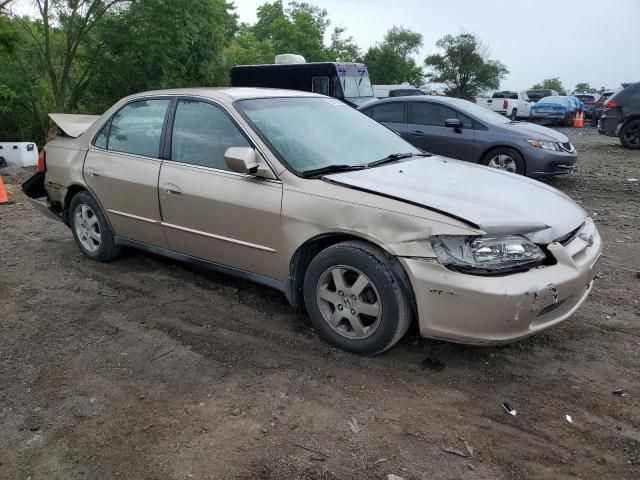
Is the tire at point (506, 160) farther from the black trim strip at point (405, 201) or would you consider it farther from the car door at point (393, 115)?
the black trim strip at point (405, 201)

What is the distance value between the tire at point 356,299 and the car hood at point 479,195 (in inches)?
15.8

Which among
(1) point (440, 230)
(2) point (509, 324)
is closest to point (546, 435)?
(2) point (509, 324)

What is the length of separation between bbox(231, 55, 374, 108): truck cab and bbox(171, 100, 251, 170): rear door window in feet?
32.4

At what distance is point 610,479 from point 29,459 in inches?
102

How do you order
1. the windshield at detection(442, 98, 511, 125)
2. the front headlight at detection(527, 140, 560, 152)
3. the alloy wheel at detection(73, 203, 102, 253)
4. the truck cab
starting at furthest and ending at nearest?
the truck cab → the windshield at detection(442, 98, 511, 125) → the front headlight at detection(527, 140, 560, 152) → the alloy wheel at detection(73, 203, 102, 253)

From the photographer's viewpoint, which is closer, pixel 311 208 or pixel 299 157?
pixel 311 208

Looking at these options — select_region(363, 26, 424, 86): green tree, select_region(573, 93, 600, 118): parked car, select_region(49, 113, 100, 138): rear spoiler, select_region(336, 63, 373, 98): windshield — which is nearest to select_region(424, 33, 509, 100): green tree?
select_region(363, 26, 424, 86): green tree

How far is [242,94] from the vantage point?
4.13 m

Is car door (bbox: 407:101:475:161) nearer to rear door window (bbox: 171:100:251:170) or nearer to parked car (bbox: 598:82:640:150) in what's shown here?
rear door window (bbox: 171:100:251:170)

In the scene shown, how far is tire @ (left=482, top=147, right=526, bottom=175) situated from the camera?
8797 mm

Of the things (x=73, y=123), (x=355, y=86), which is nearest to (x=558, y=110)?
(x=355, y=86)

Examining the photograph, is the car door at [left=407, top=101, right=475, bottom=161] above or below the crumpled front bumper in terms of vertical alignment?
above

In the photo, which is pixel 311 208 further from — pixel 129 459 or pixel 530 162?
pixel 530 162

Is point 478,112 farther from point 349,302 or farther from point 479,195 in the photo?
point 349,302
